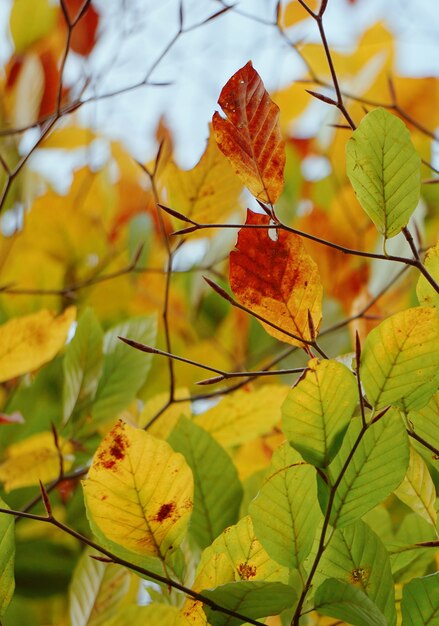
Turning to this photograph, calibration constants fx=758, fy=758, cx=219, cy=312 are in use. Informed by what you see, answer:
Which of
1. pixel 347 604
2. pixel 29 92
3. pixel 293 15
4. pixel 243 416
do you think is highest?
pixel 293 15

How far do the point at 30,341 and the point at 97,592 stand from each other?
0.15 m

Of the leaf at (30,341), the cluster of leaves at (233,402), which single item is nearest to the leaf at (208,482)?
the cluster of leaves at (233,402)

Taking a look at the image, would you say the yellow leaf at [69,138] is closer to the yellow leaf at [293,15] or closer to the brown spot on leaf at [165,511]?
the yellow leaf at [293,15]

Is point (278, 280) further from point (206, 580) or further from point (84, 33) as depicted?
point (84, 33)

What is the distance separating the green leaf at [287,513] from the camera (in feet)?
0.98

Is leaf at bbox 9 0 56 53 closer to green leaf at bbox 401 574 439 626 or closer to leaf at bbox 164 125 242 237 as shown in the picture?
leaf at bbox 164 125 242 237

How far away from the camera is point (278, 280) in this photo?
0.33 metres

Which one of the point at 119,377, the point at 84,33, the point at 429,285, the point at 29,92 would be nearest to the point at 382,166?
the point at 429,285

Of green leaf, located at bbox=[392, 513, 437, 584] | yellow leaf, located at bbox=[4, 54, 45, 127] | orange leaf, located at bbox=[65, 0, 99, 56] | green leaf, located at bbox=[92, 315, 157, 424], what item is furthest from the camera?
orange leaf, located at bbox=[65, 0, 99, 56]

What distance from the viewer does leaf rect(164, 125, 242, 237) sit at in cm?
47

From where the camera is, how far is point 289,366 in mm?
631

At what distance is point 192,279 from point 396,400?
0.51 meters

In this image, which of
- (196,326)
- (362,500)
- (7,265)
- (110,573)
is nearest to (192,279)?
(196,326)

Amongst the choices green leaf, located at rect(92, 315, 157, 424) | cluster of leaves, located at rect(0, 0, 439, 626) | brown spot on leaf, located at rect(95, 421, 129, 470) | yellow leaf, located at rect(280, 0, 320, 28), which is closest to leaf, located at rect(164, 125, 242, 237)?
cluster of leaves, located at rect(0, 0, 439, 626)
